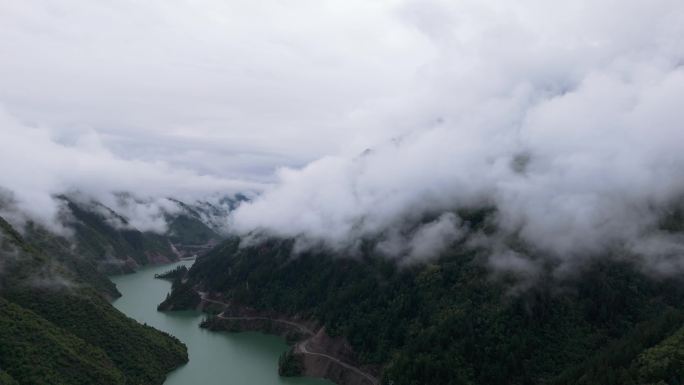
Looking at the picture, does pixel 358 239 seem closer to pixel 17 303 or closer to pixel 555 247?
pixel 555 247

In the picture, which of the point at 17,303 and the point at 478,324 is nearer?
the point at 17,303

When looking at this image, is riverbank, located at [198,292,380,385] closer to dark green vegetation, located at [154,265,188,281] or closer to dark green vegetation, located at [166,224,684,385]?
dark green vegetation, located at [166,224,684,385]

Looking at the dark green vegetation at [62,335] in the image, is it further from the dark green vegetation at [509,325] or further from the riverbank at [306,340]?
the dark green vegetation at [509,325]

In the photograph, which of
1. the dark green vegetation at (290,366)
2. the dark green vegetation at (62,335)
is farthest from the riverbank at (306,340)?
the dark green vegetation at (62,335)

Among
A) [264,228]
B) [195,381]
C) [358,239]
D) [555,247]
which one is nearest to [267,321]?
[358,239]

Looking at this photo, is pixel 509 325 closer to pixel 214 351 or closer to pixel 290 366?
pixel 290 366

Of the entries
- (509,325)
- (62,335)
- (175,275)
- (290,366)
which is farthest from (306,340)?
(175,275)

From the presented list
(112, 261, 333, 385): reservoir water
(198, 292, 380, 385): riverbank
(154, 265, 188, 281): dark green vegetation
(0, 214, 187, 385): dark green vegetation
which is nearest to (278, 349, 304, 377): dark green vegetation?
(198, 292, 380, 385): riverbank
